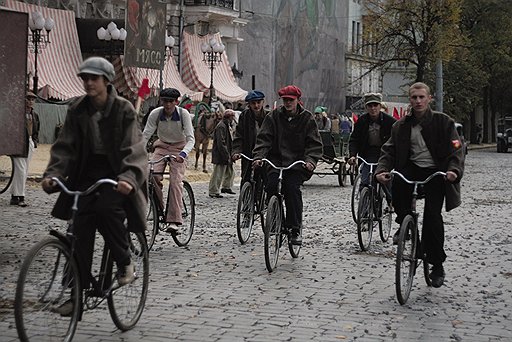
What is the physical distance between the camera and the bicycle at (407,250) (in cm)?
947

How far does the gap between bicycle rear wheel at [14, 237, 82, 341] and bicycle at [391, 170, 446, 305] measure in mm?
3219

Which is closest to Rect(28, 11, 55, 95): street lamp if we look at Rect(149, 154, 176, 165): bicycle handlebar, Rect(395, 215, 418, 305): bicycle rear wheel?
Rect(149, 154, 176, 165): bicycle handlebar

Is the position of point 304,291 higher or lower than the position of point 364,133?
lower

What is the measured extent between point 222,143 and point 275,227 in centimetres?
1146

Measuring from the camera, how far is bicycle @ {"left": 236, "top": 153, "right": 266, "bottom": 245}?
1390 cm

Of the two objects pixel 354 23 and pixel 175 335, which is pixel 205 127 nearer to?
pixel 175 335

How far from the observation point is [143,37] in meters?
28.0

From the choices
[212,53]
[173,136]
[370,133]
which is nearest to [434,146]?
[173,136]

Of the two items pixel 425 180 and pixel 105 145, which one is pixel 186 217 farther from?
pixel 105 145

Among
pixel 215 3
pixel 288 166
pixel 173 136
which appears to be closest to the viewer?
pixel 288 166

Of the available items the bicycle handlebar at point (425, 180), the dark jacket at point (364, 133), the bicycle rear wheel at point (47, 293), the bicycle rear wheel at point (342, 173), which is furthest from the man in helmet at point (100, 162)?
the bicycle rear wheel at point (342, 173)

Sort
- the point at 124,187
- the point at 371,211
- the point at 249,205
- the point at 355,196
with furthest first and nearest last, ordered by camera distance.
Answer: the point at 355,196
the point at 249,205
the point at 371,211
the point at 124,187

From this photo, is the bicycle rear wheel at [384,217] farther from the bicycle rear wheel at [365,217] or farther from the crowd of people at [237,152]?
the bicycle rear wheel at [365,217]

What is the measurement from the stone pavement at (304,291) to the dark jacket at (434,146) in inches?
42.9
